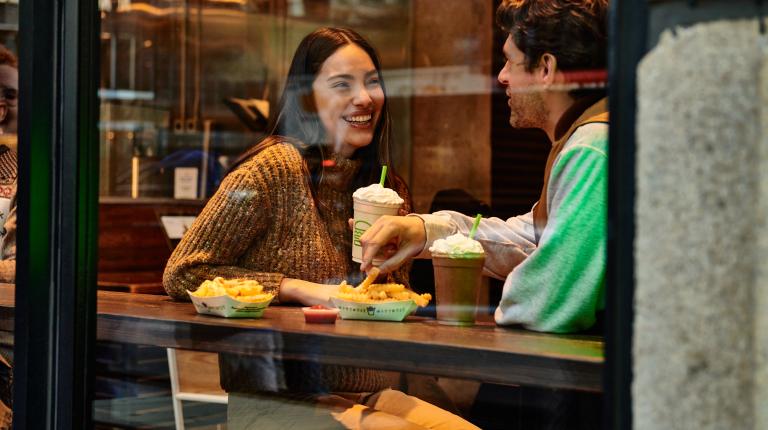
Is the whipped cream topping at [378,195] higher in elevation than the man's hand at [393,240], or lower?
higher

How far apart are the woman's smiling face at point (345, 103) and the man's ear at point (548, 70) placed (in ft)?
1.72

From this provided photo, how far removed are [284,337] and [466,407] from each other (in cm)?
44

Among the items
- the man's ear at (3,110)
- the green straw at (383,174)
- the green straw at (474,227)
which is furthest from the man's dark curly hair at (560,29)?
the man's ear at (3,110)

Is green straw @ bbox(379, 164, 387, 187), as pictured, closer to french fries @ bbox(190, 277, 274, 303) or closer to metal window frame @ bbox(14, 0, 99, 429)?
french fries @ bbox(190, 277, 274, 303)

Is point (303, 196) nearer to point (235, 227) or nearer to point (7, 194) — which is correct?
point (235, 227)

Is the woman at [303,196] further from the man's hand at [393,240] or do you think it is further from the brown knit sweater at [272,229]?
the man's hand at [393,240]

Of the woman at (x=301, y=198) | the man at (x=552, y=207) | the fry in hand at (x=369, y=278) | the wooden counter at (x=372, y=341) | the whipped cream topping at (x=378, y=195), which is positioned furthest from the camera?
the woman at (x=301, y=198)

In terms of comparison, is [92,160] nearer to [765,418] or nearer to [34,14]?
[34,14]

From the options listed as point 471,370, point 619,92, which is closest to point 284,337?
point 471,370

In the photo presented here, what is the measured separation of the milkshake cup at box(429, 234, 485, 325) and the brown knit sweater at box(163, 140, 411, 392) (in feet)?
1.25

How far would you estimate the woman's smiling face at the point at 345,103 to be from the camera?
7.63 ft

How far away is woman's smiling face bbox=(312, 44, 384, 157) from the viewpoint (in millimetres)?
2324

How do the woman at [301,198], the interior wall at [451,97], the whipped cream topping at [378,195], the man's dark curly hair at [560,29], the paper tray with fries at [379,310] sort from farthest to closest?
the interior wall at [451,97] → the woman at [301,198] → the whipped cream topping at [378,195] → the paper tray with fries at [379,310] → the man's dark curly hair at [560,29]

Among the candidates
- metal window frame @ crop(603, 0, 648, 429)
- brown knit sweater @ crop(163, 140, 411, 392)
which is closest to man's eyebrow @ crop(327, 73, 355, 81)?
brown knit sweater @ crop(163, 140, 411, 392)
